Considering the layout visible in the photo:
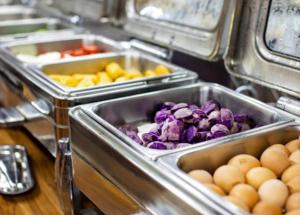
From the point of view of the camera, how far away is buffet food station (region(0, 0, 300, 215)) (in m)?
0.89

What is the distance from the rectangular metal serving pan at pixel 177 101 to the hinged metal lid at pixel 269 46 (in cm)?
9

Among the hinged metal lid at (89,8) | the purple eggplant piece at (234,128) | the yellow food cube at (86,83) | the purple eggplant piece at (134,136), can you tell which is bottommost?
the yellow food cube at (86,83)

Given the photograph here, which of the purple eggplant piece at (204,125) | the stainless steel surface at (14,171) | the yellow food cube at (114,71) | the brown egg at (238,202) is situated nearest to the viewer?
the brown egg at (238,202)

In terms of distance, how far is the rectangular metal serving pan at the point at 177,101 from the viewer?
3.89 ft

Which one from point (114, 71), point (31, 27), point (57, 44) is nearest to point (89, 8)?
point (57, 44)

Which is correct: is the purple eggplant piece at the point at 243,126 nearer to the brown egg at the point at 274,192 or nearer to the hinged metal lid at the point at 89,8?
the brown egg at the point at 274,192

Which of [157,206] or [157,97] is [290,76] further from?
[157,206]

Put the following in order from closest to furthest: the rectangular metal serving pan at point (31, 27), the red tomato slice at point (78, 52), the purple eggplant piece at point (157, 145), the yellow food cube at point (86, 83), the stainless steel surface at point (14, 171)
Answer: the purple eggplant piece at point (157, 145) → the stainless steel surface at point (14, 171) → the yellow food cube at point (86, 83) → the red tomato slice at point (78, 52) → the rectangular metal serving pan at point (31, 27)

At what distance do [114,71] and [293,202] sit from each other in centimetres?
95

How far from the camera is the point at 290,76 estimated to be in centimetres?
121

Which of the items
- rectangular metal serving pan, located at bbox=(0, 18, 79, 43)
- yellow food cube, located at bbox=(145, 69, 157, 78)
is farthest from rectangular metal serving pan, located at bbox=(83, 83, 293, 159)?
rectangular metal serving pan, located at bbox=(0, 18, 79, 43)

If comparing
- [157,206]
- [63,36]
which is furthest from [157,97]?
[63,36]

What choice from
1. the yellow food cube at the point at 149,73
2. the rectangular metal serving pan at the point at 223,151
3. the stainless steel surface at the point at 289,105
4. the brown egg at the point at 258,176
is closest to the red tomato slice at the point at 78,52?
the yellow food cube at the point at 149,73

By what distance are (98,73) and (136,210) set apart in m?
0.86
